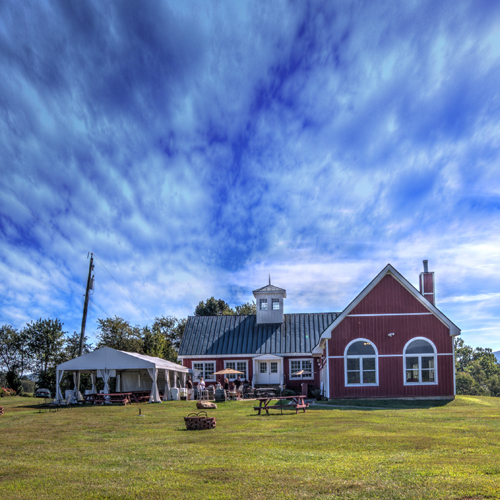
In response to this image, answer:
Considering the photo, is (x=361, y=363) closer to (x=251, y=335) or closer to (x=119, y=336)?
(x=251, y=335)

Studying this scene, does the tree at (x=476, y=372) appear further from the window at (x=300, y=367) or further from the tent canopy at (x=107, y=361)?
the tent canopy at (x=107, y=361)

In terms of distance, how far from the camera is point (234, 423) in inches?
588

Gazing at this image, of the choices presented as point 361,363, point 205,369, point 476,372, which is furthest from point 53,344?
point 476,372

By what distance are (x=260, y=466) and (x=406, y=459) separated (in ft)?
8.29

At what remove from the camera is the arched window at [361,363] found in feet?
80.6

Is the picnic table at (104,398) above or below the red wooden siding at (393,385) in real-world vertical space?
below

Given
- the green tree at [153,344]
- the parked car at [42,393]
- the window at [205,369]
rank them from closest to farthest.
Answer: the window at [205,369] < the parked car at [42,393] < the green tree at [153,344]

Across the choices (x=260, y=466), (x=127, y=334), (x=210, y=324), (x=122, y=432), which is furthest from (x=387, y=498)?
(x=127, y=334)

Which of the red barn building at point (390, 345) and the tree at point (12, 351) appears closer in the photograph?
the red barn building at point (390, 345)

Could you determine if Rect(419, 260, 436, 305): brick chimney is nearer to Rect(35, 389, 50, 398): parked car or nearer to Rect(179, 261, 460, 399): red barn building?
Rect(179, 261, 460, 399): red barn building

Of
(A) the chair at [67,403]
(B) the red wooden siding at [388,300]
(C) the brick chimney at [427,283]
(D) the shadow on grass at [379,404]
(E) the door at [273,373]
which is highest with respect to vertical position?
(C) the brick chimney at [427,283]

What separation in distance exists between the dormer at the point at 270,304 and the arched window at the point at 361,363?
1365 centimetres

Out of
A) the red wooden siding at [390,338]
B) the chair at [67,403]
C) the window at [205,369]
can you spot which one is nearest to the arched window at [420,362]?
the red wooden siding at [390,338]

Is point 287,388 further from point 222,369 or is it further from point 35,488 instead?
point 35,488
